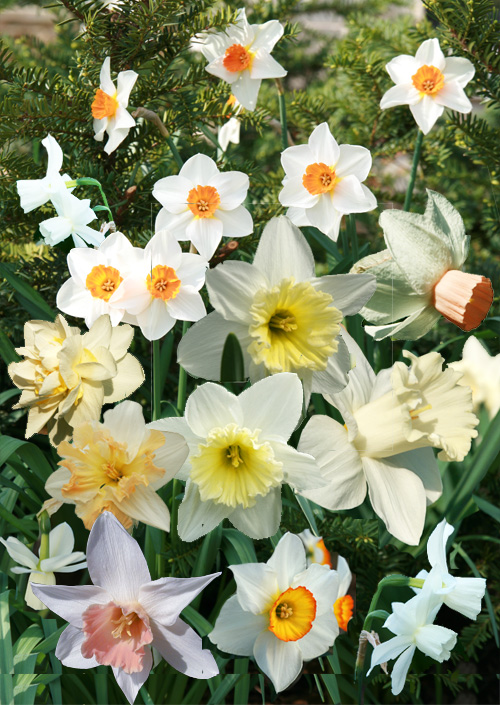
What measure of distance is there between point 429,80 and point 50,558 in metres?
0.69

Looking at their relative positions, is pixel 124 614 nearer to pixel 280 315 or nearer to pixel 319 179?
pixel 280 315

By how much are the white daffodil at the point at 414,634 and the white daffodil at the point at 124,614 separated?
17 cm

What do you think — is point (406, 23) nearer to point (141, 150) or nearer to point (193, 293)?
point (141, 150)

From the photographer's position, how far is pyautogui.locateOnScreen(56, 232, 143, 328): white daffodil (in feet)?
2.16

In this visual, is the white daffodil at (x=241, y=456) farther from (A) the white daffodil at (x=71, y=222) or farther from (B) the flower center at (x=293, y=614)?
(A) the white daffodil at (x=71, y=222)

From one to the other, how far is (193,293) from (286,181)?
168 millimetres

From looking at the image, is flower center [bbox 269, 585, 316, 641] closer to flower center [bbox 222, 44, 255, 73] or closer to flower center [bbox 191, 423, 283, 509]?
flower center [bbox 191, 423, 283, 509]

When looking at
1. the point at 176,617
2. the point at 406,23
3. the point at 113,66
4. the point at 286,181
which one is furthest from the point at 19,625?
the point at 406,23

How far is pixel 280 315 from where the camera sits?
637 mm

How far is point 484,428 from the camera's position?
0.79 metres

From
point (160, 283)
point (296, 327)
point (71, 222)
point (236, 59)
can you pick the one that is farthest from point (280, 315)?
point (236, 59)

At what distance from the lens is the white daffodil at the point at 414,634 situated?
2.09 feet

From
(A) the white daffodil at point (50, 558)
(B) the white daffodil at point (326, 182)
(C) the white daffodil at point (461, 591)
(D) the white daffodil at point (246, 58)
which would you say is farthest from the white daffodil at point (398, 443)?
(D) the white daffodil at point (246, 58)

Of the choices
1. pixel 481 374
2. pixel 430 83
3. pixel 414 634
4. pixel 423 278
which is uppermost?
pixel 430 83
